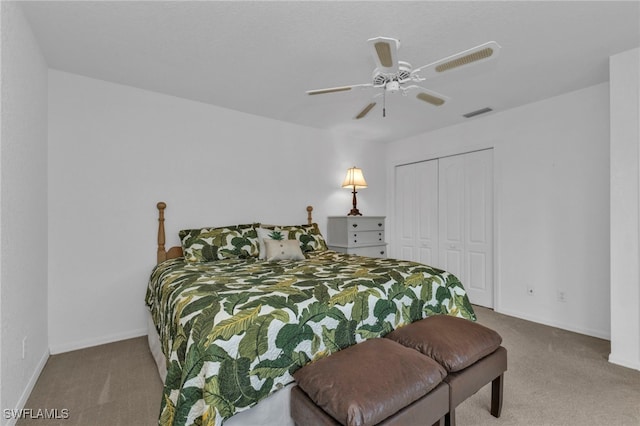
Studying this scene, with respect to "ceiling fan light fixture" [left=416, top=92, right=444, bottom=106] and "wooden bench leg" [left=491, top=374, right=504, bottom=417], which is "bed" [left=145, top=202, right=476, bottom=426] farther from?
"ceiling fan light fixture" [left=416, top=92, right=444, bottom=106]

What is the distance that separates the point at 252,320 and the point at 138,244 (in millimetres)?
2174

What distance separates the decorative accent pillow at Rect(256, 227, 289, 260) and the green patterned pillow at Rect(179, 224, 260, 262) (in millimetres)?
65

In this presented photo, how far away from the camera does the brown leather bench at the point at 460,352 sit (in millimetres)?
1551

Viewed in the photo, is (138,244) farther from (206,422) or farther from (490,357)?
(490,357)

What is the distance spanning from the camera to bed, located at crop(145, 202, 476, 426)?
132cm

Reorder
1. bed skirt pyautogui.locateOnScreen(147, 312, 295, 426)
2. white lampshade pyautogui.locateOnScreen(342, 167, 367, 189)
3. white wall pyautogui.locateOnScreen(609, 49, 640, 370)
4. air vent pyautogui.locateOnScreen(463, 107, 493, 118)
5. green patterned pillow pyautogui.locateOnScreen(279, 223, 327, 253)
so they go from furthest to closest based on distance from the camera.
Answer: white lampshade pyautogui.locateOnScreen(342, 167, 367, 189) → air vent pyautogui.locateOnScreen(463, 107, 493, 118) → green patterned pillow pyautogui.locateOnScreen(279, 223, 327, 253) → white wall pyautogui.locateOnScreen(609, 49, 640, 370) → bed skirt pyautogui.locateOnScreen(147, 312, 295, 426)

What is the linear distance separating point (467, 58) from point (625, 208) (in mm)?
1934

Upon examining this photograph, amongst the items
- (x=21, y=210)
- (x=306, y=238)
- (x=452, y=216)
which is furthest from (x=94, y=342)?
(x=452, y=216)

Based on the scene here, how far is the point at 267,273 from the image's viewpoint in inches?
88.3

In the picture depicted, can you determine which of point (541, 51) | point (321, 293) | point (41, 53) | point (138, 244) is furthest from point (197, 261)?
point (541, 51)

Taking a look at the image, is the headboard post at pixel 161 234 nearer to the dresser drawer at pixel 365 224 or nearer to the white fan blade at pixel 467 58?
the dresser drawer at pixel 365 224

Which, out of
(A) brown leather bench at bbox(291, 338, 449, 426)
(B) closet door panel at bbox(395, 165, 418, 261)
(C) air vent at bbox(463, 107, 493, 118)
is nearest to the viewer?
(A) brown leather bench at bbox(291, 338, 449, 426)

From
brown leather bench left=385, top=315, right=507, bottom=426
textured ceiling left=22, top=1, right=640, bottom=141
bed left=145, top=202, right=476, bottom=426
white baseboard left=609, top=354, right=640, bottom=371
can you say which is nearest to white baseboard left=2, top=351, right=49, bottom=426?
bed left=145, top=202, right=476, bottom=426

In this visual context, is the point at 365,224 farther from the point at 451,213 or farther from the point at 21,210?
the point at 21,210
